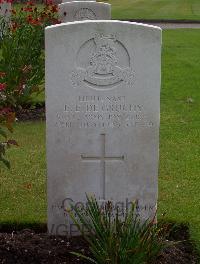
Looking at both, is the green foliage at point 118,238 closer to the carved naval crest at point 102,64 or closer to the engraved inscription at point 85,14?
the carved naval crest at point 102,64

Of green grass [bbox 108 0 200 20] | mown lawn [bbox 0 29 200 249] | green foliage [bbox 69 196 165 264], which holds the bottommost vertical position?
green foliage [bbox 69 196 165 264]

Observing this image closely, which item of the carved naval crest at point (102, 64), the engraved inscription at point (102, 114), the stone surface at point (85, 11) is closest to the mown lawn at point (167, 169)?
the engraved inscription at point (102, 114)

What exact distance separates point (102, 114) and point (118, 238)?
34.6 inches

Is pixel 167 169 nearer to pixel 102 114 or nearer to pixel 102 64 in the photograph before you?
pixel 102 114

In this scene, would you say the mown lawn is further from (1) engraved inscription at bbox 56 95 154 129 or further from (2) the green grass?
(2) the green grass

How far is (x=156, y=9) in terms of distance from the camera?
2995 centimetres

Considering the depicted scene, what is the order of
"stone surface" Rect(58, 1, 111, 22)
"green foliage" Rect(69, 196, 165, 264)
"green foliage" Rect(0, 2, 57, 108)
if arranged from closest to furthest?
"green foliage" Rect(69, 196, 165, 264) < "green foliage" Rect(0, 2, 57, 108) < "stone surface" Rect(58, 1, 111, 22)

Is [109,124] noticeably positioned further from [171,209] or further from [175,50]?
[175,50]

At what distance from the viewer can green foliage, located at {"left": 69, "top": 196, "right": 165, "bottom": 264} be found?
428 cm

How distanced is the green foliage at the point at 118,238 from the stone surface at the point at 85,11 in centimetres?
772

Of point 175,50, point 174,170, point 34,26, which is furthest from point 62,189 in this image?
point 175,50

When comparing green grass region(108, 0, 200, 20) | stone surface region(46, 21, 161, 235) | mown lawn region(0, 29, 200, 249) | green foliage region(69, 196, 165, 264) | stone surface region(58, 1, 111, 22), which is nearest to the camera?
green foliage region(69, 196, 165, 264)

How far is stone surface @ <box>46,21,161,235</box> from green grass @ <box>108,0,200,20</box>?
21.9 metres

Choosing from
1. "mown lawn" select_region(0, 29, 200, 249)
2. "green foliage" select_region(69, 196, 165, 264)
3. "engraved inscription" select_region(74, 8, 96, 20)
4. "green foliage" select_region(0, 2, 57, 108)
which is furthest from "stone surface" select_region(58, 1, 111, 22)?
"green foliage" select_region(69, 196, 165, 264)
